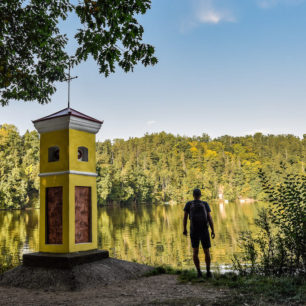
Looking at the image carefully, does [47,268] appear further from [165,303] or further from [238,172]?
[238,172]

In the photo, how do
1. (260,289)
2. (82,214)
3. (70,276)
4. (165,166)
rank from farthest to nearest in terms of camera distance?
(165,166), (82,214), (70,276), (260,289)

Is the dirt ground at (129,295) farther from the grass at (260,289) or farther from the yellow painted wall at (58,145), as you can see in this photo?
the yellow painted wall at (58,145)

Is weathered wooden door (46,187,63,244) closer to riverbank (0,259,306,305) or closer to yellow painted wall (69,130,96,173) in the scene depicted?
yellow painted wall (69,130,96,173)

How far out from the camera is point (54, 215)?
24.8ft

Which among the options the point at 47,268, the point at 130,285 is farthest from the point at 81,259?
the point at 130,285

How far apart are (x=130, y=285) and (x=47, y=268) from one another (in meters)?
1.78

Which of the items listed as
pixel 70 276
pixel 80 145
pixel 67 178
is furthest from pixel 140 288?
pixel 80 145

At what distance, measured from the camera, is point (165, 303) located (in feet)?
16.3

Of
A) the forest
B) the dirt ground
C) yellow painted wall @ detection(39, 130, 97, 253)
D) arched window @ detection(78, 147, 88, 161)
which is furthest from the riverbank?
the forest

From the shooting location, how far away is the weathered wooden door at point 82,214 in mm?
7574

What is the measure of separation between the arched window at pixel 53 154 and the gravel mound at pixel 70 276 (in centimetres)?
239

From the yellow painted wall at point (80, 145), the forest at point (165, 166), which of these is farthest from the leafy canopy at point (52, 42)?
the forest at point (165, 166)

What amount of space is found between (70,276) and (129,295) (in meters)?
1.53

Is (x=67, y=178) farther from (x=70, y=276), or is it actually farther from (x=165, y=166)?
(x=165, y=166)
